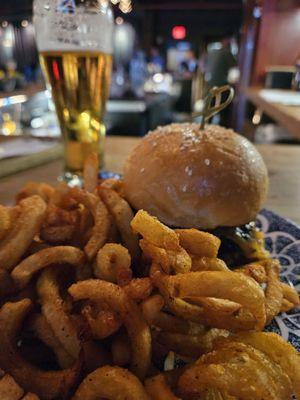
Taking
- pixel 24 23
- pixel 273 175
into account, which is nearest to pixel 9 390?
pixel 273 175

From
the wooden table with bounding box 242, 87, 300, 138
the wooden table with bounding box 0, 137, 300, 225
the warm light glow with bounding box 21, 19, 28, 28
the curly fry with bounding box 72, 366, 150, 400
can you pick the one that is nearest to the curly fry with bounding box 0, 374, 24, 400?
the curly fry with bounding box 72, 366, 150, 400

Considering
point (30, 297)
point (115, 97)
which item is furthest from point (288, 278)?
point (115, 97)

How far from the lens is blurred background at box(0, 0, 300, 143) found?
5.14 meters

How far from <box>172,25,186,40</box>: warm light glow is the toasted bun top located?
17301 mm

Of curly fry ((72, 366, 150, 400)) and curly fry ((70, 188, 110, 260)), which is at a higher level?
curly fry ((70, 188, 110, 260))

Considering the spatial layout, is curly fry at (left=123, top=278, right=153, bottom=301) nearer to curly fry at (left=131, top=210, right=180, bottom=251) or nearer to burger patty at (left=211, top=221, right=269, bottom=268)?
curly fry at (left=131, top=210, right=180, bottom=251)

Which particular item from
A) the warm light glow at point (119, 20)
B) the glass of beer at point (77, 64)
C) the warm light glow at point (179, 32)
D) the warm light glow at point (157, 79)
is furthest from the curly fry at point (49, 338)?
the warm light glow at point (179, 32)

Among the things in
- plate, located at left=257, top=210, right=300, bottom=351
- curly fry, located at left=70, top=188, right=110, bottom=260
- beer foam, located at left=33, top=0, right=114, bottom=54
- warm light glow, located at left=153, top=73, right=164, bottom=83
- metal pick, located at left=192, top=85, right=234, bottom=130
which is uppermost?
beer foam, located at left=33, top=0, right=114, bottom=54

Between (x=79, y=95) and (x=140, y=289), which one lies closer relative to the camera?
(x=140, y=289)

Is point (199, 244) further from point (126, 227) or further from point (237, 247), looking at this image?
point (237, 247)

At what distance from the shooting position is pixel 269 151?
2.47m

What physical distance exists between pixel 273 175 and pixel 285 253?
85cm

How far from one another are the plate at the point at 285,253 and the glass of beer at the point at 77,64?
0.94 meters

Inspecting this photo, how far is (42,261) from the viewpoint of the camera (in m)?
0.86
